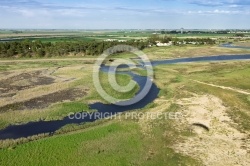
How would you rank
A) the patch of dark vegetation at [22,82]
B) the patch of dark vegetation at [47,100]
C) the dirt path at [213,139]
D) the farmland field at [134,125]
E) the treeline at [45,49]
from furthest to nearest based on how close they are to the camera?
the treeline at [45,49]
the patch of dark vegetation at [22,82]
the patch of dark vegetation at [47,100]
the farmland field at [134,125]
the dirt path at [213,139]

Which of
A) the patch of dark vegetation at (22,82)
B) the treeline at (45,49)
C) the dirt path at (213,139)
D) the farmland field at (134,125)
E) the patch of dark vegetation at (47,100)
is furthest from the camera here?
the treeline at (45,49)

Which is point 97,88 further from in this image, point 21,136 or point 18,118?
Result: point 21,136

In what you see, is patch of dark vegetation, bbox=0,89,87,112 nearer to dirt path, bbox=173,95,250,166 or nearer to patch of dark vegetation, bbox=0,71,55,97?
patch of dark vegetation, bbox=0,71,55,97

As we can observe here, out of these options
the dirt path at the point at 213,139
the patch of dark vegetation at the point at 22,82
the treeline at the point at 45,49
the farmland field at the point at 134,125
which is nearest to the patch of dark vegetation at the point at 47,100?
the farmland field at the point at 134,125

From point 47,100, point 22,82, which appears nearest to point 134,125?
point 47,100

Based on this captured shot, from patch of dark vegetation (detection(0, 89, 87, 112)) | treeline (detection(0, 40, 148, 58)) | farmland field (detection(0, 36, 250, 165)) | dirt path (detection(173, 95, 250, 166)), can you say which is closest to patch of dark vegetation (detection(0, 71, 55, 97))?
farmland field (detection(0, 36, 250, 165))

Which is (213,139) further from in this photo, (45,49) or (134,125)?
(45,49)

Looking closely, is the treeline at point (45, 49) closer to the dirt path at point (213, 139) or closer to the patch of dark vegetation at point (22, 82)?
the patch of dark vegetation at point (22, 82)
